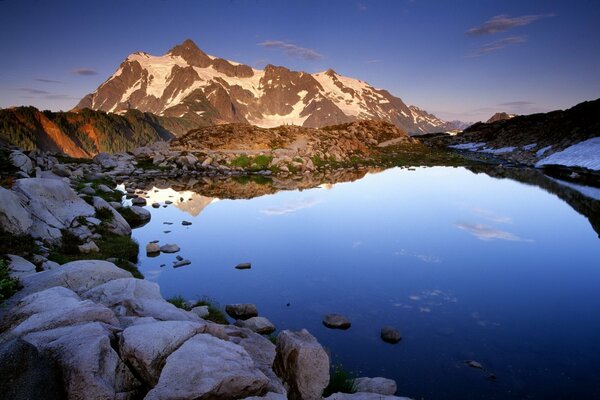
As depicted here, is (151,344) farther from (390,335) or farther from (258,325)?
(390,335)

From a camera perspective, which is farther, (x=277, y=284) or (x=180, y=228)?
(x=180, y=228)

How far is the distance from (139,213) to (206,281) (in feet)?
53.6

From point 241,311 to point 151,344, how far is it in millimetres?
9142

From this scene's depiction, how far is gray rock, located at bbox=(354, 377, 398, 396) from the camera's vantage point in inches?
424

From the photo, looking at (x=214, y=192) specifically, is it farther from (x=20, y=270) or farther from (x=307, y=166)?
(x=20, y=270)

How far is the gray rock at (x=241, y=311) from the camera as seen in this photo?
16328 mm

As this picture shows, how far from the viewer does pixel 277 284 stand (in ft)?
66.2

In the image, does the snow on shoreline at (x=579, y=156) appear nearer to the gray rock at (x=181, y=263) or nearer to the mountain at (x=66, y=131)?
the gray rock at (x=181, y=263)

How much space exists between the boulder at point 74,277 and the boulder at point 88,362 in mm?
4017

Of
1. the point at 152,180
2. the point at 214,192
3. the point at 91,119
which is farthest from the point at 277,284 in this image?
the point at 91,119

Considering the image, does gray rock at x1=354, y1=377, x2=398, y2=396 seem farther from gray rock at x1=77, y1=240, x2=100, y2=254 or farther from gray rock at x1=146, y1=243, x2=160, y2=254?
gray rock at x1=146, y1=243, x2=160, y2=254

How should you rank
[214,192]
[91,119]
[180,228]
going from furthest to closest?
[91,119] → [214,192] → [180,228]

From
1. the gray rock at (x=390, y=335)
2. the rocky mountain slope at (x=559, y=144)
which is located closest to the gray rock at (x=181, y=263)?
the gray rock at (x=390, y=335)

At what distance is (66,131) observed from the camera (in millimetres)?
150125
